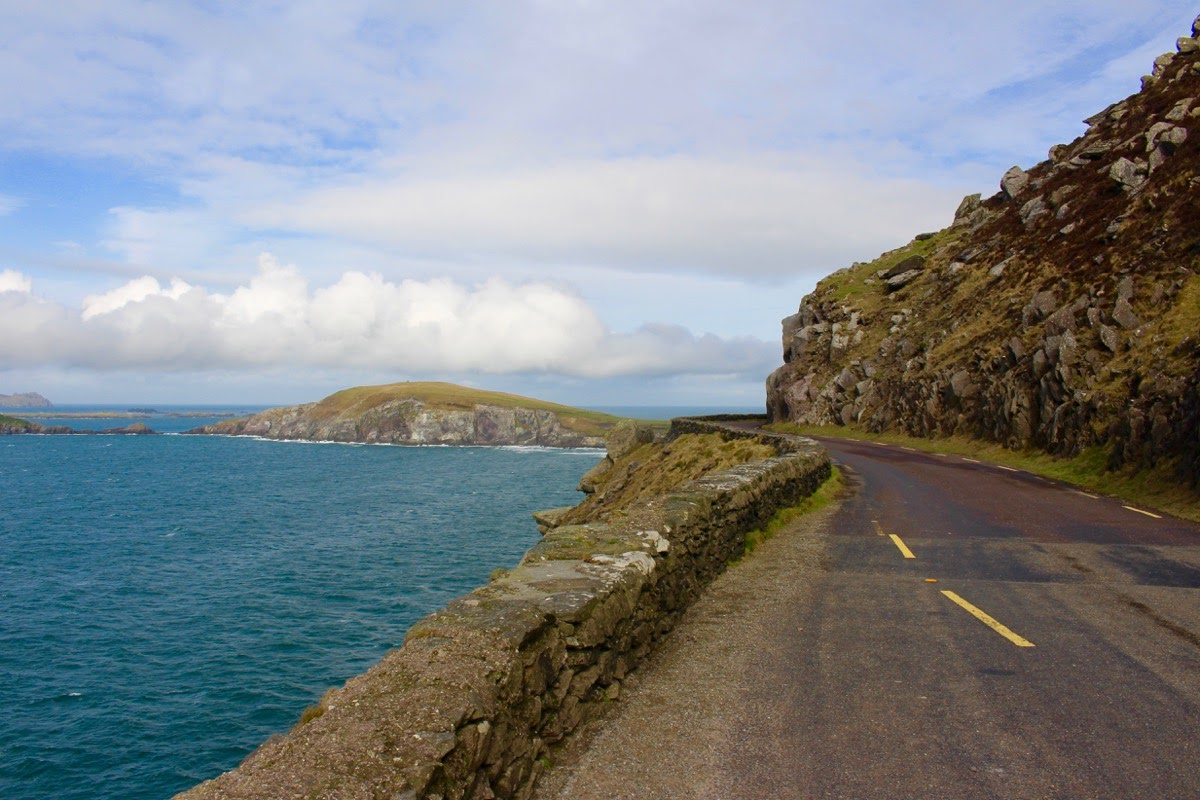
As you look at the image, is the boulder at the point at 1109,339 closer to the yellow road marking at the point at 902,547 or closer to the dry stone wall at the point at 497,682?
the yellow road marking at the point at 902,547

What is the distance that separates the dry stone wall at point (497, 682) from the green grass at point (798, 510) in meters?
4.72

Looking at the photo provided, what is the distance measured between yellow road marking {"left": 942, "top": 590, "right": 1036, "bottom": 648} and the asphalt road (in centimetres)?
4

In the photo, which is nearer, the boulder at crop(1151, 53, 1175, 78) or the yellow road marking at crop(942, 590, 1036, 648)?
the yellow road marking at crop(942, 590, 1036, 648)

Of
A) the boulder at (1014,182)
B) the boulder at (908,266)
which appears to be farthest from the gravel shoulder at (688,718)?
the boulder at (1014,182)

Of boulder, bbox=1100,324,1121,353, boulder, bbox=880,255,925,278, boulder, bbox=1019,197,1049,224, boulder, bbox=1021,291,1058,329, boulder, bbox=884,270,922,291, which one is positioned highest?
boulder, bbox=1019,197,1049,224

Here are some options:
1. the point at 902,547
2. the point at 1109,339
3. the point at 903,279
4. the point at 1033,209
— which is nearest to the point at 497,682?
the point at 902,547

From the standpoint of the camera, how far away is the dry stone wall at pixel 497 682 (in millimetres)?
3990

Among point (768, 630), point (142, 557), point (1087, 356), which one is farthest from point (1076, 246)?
point (142, 557)

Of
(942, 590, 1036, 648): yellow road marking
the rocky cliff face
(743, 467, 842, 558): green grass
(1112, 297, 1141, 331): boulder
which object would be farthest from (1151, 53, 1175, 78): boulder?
the rocky cliff face

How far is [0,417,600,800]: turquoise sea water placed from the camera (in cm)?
1838

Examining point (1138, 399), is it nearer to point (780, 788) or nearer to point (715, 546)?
point (715, 546)

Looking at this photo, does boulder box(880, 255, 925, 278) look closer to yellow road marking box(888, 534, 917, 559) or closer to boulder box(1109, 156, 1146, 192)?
boulder box(1109, 156, 1146, 192)

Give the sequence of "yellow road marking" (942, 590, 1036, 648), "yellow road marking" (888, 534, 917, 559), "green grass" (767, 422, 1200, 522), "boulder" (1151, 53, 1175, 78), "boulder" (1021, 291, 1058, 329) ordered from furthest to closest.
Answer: "boulder" (1151, 53, 1175, 78) < "boulder" (1021, 291, 1058, 329) < "green grass" (767, 422, 1200, 522) < "yellow road marking" (888, 534, 917, 559) < "yellow road marking" (942, 590, 1036, 648)

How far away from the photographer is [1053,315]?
108ft
